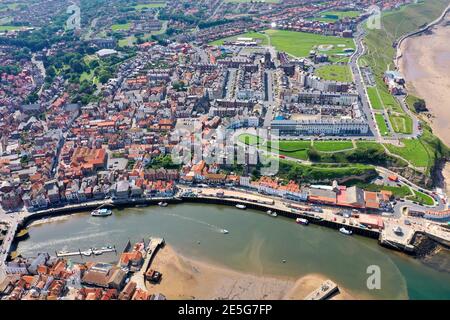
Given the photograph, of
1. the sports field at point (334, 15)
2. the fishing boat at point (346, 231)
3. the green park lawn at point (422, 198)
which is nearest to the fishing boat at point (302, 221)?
the fishing boat at point (346, 231)

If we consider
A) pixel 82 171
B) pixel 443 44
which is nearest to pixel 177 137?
pixel 82 171

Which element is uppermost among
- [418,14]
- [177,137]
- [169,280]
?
[418,14]

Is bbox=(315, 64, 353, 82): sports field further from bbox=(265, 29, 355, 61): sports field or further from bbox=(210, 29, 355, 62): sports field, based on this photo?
bbox=(265, 29, 355, 61): sports field

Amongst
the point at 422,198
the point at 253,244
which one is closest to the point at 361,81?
the point at 422,198

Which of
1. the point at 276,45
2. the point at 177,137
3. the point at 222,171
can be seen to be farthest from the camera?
the point at 276,45

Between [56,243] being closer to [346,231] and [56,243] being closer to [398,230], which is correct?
[346,231]

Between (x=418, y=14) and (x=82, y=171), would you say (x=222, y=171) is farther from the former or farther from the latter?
(x=418, y=14)

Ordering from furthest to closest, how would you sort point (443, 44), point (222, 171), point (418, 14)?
point (418, 14)
point (443, 44)
point (222, 171)

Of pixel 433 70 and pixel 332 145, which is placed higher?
pixel 433 70
